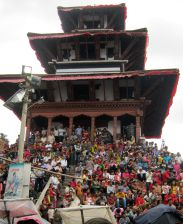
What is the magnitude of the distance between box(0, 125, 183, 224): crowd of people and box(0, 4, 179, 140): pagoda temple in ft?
4.22

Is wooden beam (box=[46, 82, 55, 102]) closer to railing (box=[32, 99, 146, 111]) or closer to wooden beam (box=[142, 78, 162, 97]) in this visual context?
railing (box=[32, 99, 146, 111])

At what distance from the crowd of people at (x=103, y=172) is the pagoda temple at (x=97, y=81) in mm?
1286

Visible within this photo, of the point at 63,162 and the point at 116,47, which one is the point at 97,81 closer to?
the point at 116,47

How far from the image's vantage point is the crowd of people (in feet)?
49.5

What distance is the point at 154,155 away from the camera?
21.2 meters

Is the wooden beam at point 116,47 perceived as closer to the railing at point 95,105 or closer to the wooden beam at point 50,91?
the railing at point 95,105

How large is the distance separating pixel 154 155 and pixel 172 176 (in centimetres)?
319

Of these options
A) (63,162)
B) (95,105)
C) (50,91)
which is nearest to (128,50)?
(95,105)

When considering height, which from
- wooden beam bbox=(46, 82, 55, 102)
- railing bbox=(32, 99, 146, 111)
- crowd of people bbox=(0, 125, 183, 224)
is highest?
wooden beam bbox=(46, 82, 55, 102)

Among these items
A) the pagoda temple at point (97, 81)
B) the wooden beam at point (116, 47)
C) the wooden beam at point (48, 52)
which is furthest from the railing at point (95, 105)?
the wooden beam at point (48, 52)

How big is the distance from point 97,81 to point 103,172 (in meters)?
8.32

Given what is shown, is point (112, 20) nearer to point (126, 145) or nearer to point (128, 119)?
point (128, 119)

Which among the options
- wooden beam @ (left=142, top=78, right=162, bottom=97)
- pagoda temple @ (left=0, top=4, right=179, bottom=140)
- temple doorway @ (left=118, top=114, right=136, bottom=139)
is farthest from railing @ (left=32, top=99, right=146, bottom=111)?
wooden beam @ (left=142, top=78, right=162, bottom=97)

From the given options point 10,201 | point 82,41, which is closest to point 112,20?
point 82,41
